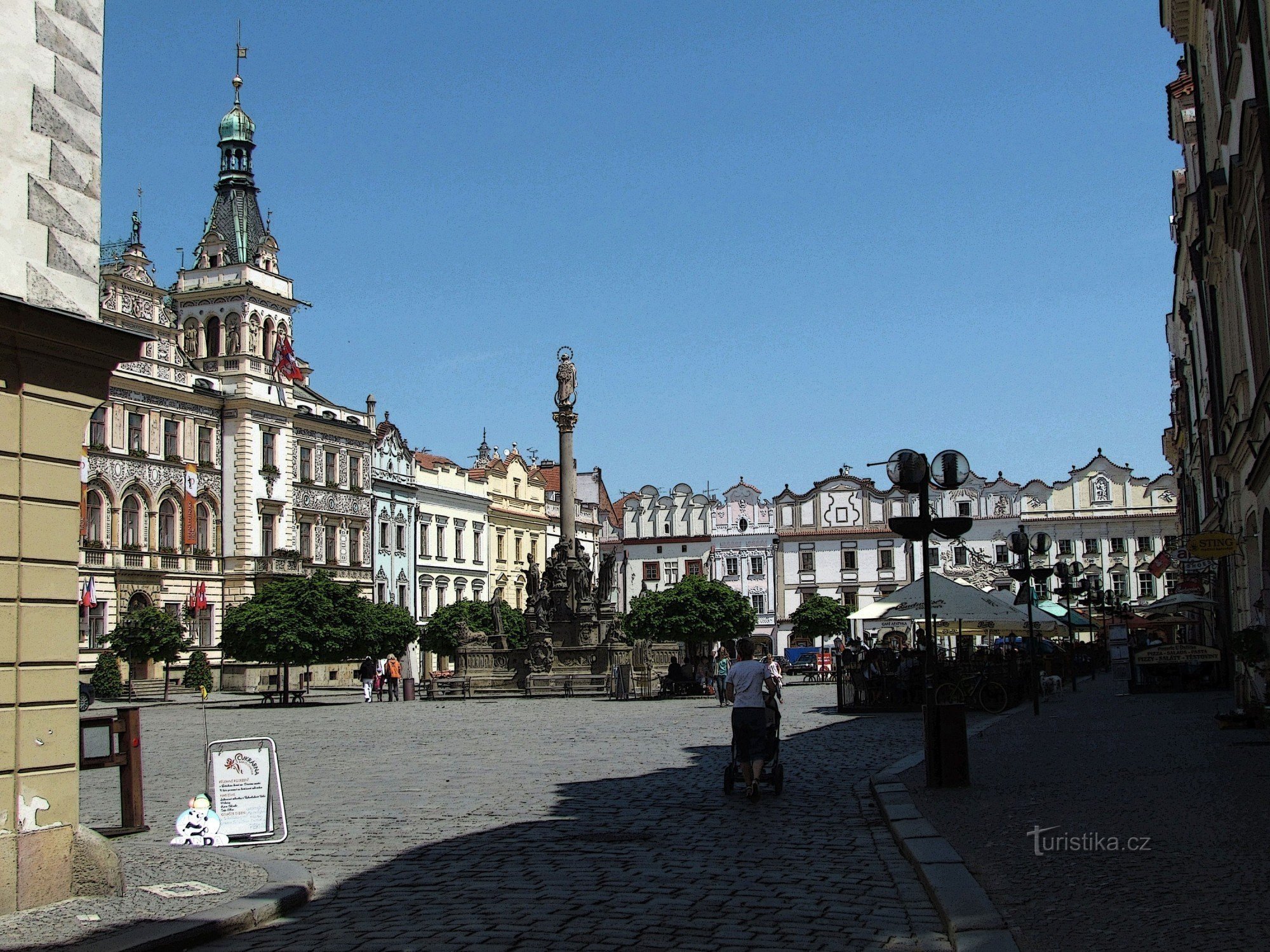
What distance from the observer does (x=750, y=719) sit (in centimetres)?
1302

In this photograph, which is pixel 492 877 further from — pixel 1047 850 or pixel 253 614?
pixel 253 614

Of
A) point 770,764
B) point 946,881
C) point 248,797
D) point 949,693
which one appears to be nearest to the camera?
point 946,881

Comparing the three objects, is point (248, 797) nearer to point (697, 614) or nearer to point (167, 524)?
point (697, 614)

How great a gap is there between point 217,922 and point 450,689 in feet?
117

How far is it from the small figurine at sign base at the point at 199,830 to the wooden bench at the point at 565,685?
1133 inches

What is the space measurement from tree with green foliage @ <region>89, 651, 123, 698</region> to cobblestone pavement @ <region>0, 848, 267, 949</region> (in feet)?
134

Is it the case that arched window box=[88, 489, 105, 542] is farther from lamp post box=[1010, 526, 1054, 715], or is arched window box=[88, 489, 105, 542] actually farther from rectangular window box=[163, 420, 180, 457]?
lamp post box=[1010, 526, 1054, 715]

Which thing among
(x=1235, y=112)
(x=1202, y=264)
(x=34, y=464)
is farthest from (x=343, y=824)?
(x=1202, y=264)

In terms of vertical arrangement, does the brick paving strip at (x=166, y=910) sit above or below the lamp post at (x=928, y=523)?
below

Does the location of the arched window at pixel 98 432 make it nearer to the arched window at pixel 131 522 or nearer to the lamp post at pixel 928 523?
the arched window at pixel 131 522

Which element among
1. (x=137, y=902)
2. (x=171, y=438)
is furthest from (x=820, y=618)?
(x=137, y=902)

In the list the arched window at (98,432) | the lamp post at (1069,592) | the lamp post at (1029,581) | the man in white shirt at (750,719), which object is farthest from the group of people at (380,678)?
the man in white shirt at (750,719)

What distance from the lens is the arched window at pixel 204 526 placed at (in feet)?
189

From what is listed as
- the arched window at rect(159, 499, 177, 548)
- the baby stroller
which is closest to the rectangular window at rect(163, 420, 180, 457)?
the arched window at rect(159, 499, 177, 548)
